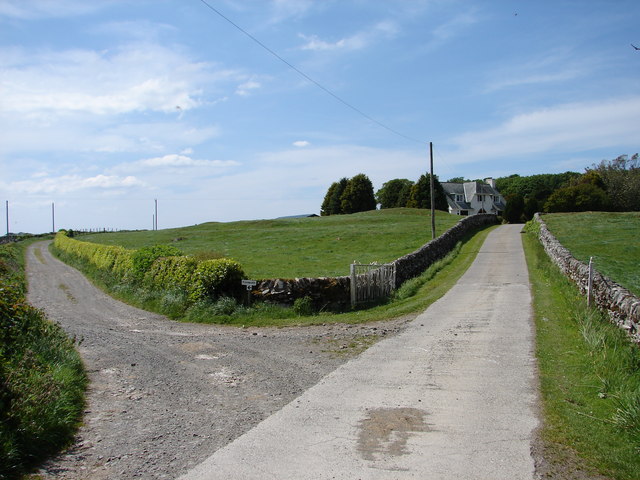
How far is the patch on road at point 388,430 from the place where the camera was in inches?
217

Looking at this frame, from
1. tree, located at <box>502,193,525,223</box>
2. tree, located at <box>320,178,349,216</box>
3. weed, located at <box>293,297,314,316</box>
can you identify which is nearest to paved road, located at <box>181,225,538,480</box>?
weed, located at <box>293,297,314,316</box>

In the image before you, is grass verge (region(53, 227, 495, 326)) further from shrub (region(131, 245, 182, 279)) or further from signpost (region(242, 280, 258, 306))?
shrub (region(131, 245, 182, 279))

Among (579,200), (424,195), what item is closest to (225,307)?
(579,200)

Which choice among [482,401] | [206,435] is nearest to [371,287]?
[482,401]

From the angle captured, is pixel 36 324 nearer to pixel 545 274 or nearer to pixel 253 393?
pixel 253 393

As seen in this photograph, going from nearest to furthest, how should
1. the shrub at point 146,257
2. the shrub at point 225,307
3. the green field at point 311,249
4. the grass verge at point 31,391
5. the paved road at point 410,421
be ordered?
the paved road at point 410,421 < the grass verge at point 31,391 < the shrub at point 225,307 < the shrub at point 146,257 < the green field at point 311,249

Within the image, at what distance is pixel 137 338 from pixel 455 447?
385 inches

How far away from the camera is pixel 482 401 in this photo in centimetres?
710

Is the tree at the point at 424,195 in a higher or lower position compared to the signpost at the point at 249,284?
higher

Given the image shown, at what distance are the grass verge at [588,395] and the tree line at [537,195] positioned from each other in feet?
211

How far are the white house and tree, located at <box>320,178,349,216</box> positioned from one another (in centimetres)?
2197

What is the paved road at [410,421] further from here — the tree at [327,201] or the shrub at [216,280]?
the tree at [327,201]

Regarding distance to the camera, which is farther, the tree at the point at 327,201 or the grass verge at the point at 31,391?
the tree at the point at 327,201

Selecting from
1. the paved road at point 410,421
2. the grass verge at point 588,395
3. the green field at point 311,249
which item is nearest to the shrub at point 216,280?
the green field at point 311,249
